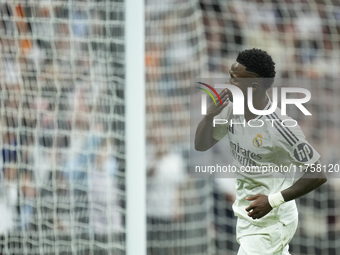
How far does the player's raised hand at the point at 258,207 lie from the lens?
3.81 ft

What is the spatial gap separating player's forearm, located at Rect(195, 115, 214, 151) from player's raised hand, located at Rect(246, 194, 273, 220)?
0.68 ft

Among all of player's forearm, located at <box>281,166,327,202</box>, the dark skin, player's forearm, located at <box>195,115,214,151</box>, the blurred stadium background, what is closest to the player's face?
the dark skin

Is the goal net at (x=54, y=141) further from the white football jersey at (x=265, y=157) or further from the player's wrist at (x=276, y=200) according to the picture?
the player's wrist at (x=276, y=200)

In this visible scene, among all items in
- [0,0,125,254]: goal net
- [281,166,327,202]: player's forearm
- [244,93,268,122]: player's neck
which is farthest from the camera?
[0,0,125,254]: goal net

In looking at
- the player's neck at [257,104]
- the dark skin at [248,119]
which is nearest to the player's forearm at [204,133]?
the dark skin at [248,119]

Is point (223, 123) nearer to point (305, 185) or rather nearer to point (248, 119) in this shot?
point (248, 119)

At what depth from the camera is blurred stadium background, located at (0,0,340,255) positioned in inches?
78.1

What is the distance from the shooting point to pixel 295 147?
114 cm

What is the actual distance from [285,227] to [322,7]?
1.49 m

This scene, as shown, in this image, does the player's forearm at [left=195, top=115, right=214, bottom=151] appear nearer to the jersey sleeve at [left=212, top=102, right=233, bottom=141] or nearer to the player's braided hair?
the jersey sleeve at [left=212, top=102, right=233, bottom=141]

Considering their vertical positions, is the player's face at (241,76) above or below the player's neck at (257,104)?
above

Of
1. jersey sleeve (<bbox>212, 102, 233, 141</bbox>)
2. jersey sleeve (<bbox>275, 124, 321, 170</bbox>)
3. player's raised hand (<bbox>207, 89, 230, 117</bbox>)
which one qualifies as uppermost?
player's raised hand (<bbox>207, 89, 230, 117</bbox>)

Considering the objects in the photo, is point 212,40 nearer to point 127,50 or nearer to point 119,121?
point 119,121

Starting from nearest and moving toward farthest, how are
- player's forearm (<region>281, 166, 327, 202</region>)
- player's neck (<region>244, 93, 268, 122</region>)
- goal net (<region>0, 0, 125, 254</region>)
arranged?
player's forearm (<region>281, 166, 327, 202</region>)
player's neck (<region>244, 93, 268, 122</region>)
goal net (<region>0, 0, 125, 254</region>)
